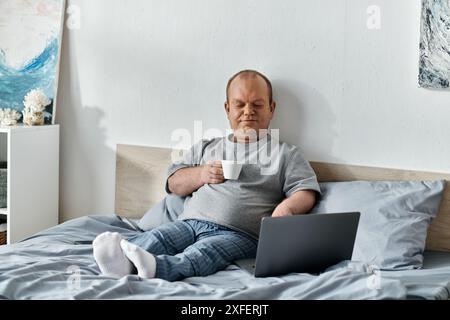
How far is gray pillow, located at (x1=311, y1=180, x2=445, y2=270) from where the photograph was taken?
2.15 m

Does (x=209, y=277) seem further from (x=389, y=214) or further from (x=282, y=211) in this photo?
(x=389, y=214)

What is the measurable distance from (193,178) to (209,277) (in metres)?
0.55

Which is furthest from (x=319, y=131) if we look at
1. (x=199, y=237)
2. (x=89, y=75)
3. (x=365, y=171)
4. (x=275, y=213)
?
(x=89, y=75)

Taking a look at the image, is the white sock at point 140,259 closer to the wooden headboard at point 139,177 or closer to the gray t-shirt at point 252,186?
the gray t-shirt at point 252,186

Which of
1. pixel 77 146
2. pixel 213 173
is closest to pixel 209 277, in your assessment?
pixel 213 173

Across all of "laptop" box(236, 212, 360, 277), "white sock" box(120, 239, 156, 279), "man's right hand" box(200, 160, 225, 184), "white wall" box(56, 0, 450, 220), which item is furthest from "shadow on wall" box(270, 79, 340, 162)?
"white sock" box(120, 239, 156, 279)

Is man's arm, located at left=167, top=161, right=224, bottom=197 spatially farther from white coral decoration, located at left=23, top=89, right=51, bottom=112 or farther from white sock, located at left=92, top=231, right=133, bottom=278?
white coral decoration, located at left=23, top=89, right=51, bottom=112

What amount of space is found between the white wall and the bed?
0.15 metres

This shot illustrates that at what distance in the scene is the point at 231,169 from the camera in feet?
7.51

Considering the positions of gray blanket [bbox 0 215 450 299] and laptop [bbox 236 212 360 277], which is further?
laptop [bbox 236 212 360 277]

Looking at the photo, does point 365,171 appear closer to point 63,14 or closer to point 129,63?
point 129,63

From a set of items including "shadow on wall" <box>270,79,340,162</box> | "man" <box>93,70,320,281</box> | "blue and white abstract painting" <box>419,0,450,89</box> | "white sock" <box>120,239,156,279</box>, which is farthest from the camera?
"shadow on wall" <box>270,79,340,162</box>

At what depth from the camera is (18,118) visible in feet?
9.62

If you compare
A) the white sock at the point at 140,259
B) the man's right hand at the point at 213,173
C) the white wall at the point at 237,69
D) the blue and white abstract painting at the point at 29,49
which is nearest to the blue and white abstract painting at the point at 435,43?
the white wall at the point at 237,69
